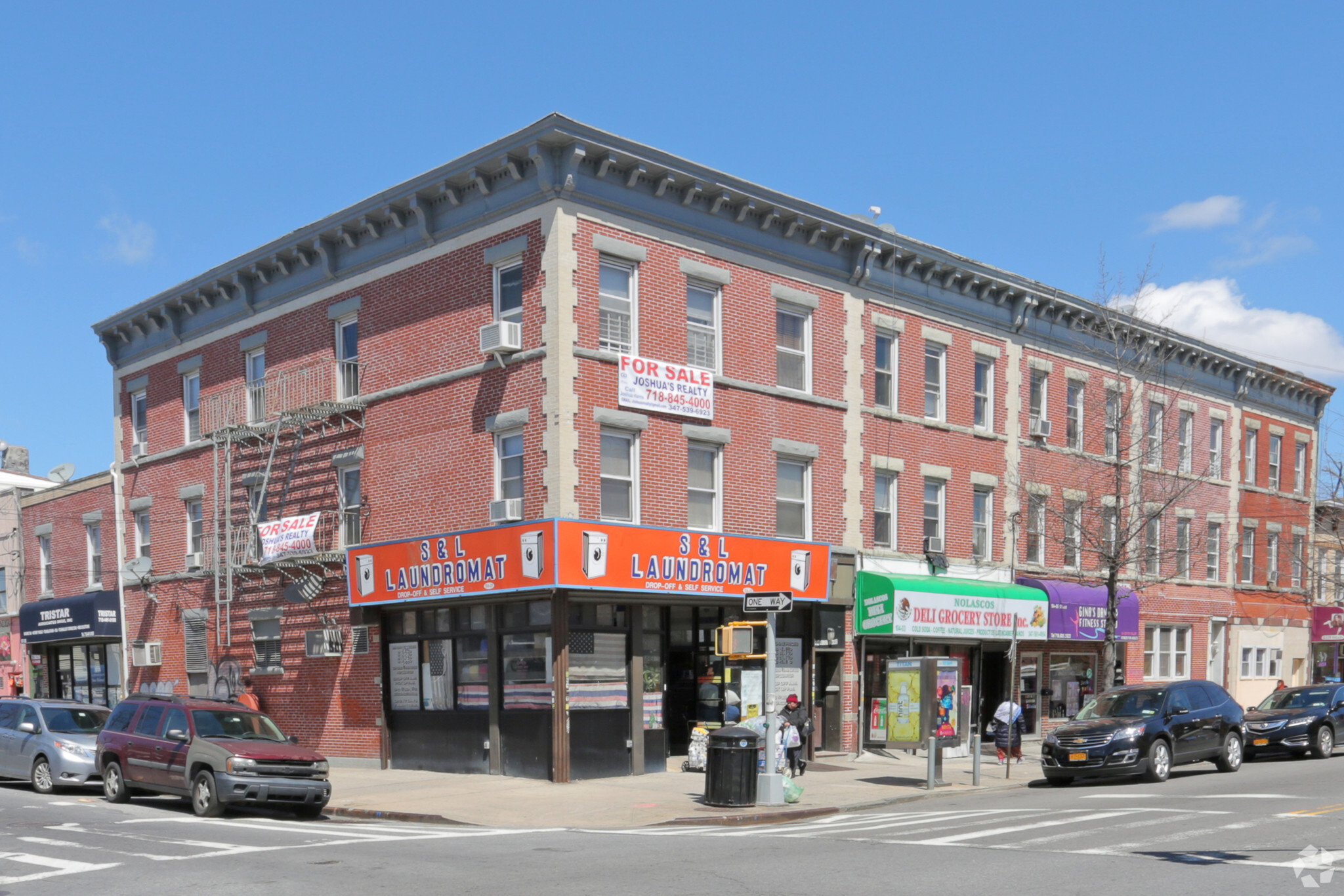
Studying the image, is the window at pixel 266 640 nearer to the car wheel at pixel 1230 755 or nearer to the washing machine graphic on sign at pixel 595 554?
the washing machine graphic on sign at pixel 595 554

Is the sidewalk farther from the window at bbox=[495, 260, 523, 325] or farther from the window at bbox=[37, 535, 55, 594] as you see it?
the window at bbox=[37, 535, 55, 594]

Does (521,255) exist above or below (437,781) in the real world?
above

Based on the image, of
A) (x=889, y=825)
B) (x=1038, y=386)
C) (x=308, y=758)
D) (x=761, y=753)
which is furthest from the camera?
(x=1038, y=386)

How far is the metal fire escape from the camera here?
26.8 metres

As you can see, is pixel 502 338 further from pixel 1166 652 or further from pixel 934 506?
pixel 1166 652

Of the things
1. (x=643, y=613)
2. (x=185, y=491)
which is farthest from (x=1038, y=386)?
(x=185, y=491)

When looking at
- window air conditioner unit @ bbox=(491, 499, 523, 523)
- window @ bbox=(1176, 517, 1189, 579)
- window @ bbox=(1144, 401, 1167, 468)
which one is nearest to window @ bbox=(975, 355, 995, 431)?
window @ bbox=(1144, 401, 1167, 468)

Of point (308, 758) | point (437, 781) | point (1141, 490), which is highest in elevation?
point (1141, 490)

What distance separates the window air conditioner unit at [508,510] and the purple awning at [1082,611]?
47.5ft

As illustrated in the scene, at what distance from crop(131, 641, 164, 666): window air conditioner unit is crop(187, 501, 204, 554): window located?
266cm

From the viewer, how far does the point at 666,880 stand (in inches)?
446

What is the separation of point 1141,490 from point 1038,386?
3.81m

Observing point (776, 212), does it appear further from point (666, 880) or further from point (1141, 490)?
point (666, 880)

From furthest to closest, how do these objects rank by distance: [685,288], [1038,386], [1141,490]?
[1038,386], [1141,490], [685,288]
